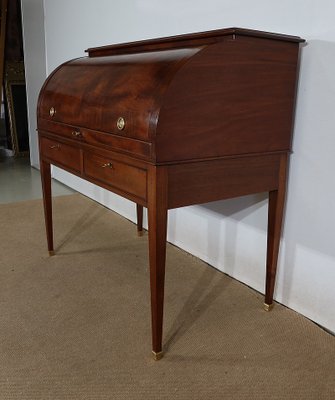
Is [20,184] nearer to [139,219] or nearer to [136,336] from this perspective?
[139,219]

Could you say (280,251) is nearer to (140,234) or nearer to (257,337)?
(257,337)

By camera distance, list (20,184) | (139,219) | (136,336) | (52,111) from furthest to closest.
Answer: (20,184), (139,219), (52,111), (136,336)

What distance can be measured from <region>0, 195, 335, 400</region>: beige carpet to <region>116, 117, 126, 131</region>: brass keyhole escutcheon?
2.40 ft

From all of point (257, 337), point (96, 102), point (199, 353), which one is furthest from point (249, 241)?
point (96, 102)

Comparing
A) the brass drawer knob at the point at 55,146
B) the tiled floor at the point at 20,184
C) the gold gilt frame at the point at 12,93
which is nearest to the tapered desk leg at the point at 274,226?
the brass drawer knob at the point at 55,146

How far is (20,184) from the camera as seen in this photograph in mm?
3660

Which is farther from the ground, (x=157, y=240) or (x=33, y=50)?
(x=33, y=50)

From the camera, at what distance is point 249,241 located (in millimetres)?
1886

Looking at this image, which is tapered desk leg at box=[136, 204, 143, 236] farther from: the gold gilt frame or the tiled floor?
the gold gilt frame

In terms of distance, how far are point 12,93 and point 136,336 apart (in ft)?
13.0

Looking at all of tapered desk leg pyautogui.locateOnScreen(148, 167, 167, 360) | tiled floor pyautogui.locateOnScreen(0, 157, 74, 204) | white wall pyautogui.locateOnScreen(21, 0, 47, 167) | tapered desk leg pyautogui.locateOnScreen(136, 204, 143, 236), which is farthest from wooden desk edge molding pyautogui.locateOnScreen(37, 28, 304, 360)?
white wall pyautogui.locateOnScreen(21, 0, 47, 167)

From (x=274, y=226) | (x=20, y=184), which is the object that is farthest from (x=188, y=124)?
(x=20, y=184)

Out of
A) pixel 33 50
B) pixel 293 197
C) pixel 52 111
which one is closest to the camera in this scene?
pixel 293 197

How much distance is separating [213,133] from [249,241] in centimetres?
70
